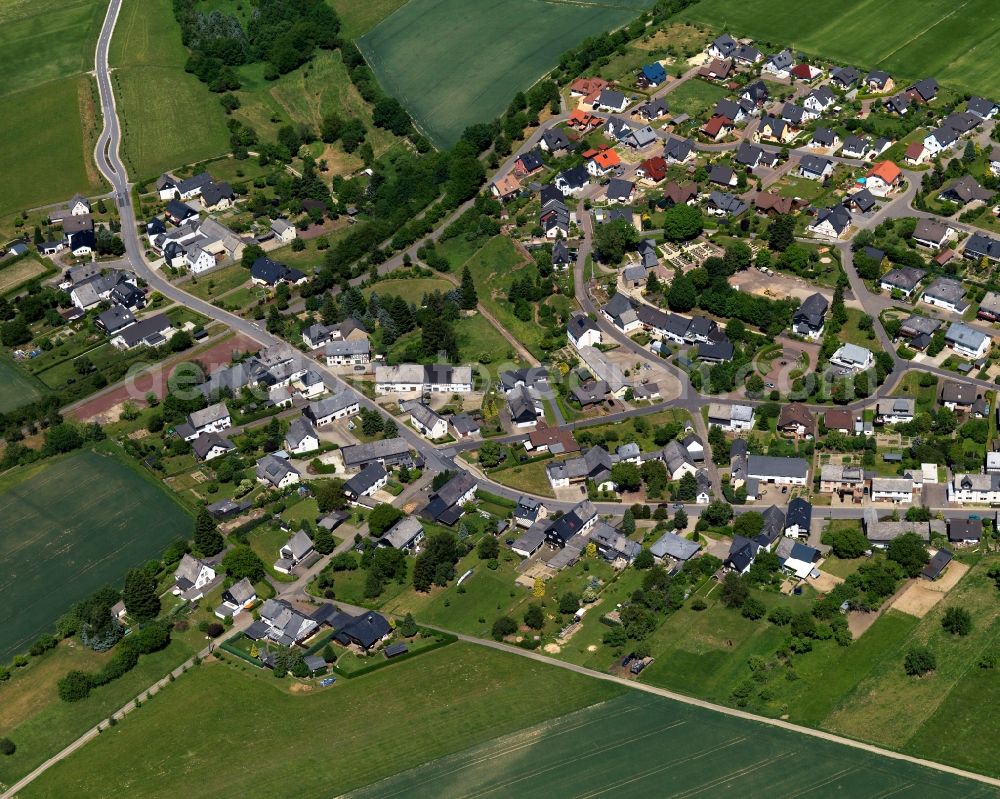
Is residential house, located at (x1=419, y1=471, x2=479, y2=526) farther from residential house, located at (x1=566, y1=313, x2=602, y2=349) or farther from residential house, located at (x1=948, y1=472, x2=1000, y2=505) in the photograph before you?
residential house, located at (x1=948, y1=472, x2=1000, y2=505)

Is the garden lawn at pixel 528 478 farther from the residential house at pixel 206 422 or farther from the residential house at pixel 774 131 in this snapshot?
the residential house at pixel 774 131

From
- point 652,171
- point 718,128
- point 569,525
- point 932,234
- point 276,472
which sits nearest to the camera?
point 569,525

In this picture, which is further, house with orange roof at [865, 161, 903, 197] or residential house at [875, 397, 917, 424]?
house with orange roof at [865, 161, 903, 197]

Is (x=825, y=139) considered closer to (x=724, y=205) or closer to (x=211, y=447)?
(x=724, y=205)

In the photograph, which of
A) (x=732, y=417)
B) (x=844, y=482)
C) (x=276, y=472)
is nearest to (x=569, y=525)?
(x=732, y=417)

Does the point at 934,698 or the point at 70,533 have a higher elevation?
the point at 70,533

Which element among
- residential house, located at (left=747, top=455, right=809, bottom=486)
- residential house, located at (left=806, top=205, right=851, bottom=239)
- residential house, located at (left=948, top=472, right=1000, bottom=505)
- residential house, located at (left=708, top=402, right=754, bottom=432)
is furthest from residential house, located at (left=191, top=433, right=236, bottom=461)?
residential house, located at (left=806, top=205, right=851, bottom=239)
